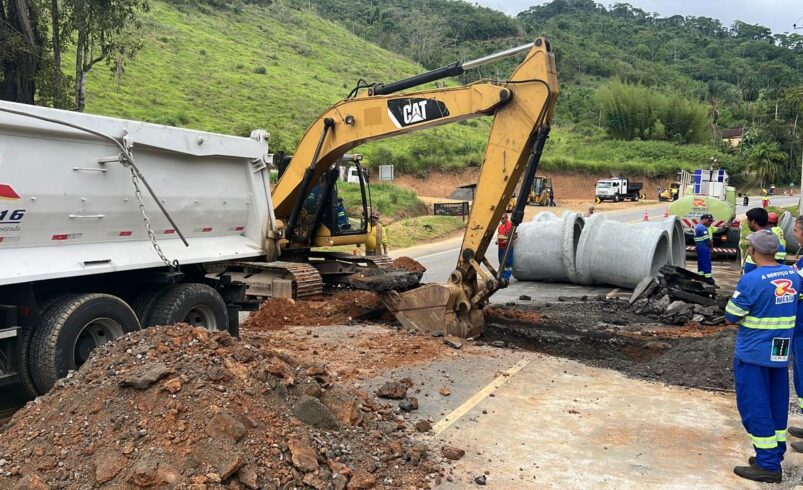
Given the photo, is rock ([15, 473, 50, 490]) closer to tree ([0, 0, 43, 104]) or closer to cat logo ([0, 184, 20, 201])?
cat logo ([0, 184, 20, 201])

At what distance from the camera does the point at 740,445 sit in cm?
527

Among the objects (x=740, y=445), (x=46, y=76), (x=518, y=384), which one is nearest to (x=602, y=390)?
(x=518, y=384)

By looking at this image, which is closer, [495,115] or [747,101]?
[495,115]

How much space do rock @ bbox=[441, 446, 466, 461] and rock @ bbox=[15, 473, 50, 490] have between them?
2633mm

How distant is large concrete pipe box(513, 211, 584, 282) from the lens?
13508mm

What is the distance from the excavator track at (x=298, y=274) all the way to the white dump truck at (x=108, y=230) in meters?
0.78

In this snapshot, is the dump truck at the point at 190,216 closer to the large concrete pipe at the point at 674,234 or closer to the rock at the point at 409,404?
the rock at the point at 409,404

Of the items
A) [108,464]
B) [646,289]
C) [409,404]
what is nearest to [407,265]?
[646,289]

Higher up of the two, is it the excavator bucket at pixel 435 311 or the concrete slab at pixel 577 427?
the excavator bucket at pixel 435 311

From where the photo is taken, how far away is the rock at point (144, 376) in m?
4.39

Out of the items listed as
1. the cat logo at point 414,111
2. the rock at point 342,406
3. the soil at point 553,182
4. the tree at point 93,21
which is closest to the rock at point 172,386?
the rock at point 342,406

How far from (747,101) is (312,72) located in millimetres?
70199

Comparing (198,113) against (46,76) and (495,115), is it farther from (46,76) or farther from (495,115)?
(495,115)

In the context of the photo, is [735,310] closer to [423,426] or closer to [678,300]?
[423,426]
